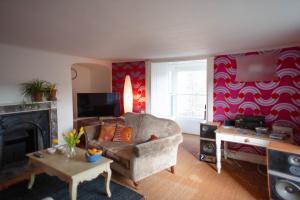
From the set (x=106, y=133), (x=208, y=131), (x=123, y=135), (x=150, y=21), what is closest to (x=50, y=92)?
(x=106, y=133)

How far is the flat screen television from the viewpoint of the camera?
4.63 metres

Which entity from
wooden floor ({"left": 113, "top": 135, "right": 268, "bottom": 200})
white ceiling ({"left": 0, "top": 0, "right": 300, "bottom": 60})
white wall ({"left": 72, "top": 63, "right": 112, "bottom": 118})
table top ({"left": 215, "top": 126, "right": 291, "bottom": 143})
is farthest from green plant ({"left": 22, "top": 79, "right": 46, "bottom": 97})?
table top ({"left": 215, "top": 126, "right": 291, "bottom": 143})

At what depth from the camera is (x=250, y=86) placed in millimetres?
3586

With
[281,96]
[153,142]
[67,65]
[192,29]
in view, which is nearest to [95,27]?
[192,29]

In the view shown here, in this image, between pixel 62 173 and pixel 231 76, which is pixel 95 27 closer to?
pixel 62 173

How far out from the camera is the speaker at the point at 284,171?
2252 millimetres

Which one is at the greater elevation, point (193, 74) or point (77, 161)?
point (193, 74)

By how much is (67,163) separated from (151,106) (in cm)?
286

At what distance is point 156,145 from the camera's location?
276cm

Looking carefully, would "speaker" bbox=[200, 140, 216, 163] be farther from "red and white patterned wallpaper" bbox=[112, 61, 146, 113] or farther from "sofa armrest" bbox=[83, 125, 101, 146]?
"sofa armrest" bbox=[83, 125, 101, 146]

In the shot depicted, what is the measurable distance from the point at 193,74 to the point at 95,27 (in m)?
4.01

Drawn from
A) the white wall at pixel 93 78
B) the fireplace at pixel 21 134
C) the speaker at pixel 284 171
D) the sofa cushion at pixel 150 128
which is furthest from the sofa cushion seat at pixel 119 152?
the white wall at pixel 93 78

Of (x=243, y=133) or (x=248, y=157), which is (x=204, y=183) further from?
(x=248, y=157)

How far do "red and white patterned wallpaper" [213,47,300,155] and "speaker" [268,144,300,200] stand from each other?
1076 millimetres
